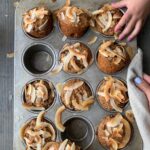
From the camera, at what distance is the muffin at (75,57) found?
126cm

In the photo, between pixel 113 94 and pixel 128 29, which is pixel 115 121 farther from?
pixel 128 29

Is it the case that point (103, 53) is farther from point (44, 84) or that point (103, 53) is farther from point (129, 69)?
point (44, 84)

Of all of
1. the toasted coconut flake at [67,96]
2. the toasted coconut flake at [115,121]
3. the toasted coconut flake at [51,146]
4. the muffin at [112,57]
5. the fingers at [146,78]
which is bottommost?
the toasted coconut flake at [51,146]

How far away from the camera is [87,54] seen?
1.27 metres

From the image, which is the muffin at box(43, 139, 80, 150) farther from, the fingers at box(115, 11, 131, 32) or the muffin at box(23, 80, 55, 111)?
the fingers at box(115, 11, 131, 32)

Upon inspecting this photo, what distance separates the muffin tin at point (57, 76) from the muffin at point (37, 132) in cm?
2

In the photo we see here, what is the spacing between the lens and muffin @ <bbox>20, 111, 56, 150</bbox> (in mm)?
1241

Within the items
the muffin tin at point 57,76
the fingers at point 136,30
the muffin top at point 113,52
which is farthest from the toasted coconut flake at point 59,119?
the fingers at point 136,30

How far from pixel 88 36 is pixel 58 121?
0.31 meters

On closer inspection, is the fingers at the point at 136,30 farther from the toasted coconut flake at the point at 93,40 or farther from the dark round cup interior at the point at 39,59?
the dark round cup interior at the point at 39,59

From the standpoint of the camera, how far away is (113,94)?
4.04 ft

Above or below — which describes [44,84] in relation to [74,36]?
below

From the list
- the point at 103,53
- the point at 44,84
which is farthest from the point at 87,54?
the point at 44,84

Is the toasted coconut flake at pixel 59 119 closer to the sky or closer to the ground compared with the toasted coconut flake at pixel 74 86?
closer to the ground
